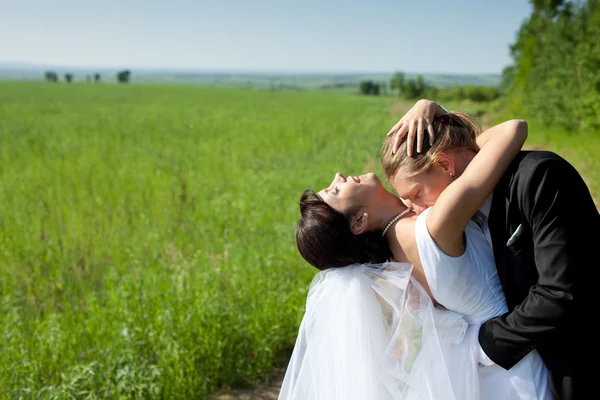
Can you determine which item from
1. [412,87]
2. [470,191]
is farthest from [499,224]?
[412,87]

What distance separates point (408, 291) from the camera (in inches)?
87.9

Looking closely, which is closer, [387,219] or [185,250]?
[387,219]

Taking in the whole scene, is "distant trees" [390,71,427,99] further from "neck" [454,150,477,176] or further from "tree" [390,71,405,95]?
"neck" [454,150,477,176]

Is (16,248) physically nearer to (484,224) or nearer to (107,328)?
(107,328)

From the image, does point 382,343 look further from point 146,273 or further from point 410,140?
point 146,273

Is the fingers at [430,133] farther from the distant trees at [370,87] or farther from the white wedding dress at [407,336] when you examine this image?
the distant trees at [370,87]

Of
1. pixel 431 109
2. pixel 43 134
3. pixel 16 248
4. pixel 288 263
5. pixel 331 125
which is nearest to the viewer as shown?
pixel 431 109

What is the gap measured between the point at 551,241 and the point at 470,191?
280mm

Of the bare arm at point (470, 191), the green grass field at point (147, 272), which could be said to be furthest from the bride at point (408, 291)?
the green grass field at point (147, 272)

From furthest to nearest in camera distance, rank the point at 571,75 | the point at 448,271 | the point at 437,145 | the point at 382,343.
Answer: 1. the point at 571,75
2. the point at 382,343
3. the point at 437,145
4. the point at 448,271

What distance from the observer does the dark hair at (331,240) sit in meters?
2.21

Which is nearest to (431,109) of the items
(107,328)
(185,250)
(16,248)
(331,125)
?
(107,328)

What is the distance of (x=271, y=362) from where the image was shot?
180 inches

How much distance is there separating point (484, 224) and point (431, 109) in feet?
1.60
